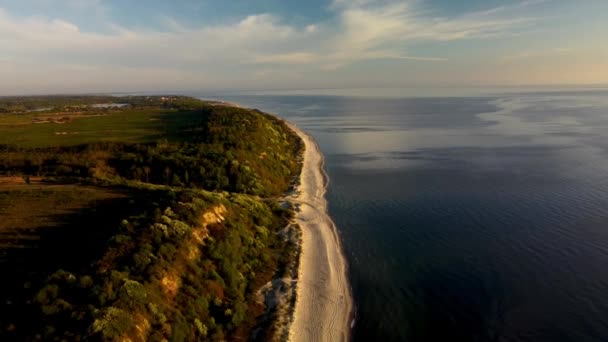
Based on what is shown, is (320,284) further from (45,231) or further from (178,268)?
(45,231)

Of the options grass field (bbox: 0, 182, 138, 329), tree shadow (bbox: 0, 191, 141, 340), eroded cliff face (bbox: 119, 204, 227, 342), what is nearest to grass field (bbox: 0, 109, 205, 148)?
grass field (bbox: 0, 182, 138, 329)

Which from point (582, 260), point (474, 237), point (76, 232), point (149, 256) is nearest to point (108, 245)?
point (149, 256)

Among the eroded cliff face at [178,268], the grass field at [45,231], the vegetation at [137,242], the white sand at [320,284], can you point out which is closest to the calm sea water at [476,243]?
the white sand at [320,284]

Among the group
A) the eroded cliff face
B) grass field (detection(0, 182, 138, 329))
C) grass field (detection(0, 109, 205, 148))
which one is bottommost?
the eroded cliff face

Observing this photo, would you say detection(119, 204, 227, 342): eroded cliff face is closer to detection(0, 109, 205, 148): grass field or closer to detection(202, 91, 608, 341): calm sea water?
detection(202, 91, 608, 341): calm sea water

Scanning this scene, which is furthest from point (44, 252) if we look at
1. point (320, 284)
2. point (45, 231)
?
point (320, 284)
